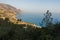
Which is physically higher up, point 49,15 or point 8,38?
point 49,15

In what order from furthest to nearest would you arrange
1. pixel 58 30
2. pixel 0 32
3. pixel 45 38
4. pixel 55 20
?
pixel 55 20
pixel 58 30
pixel 0 32
pixel 45 38

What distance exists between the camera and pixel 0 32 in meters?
8.12

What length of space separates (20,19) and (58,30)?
22.5 ft

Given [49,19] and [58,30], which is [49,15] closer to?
[49,19]

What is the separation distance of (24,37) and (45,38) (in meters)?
0.80

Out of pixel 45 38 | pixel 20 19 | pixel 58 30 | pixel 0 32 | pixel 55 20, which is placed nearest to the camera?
pixel 45 38

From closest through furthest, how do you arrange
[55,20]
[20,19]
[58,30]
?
[58,30], [55,20], [20,19]

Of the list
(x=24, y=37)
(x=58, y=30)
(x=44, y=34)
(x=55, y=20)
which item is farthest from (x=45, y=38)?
(x=55, y=20)

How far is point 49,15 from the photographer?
10.4m

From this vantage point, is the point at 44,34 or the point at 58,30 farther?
the point at 58,30

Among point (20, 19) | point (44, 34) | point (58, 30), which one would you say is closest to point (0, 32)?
point (44, 34)

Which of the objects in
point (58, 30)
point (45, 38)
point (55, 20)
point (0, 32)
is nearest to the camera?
point (45, 38)

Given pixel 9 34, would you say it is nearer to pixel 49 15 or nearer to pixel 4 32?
pixel 4 32

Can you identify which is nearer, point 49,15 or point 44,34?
point 44,34
